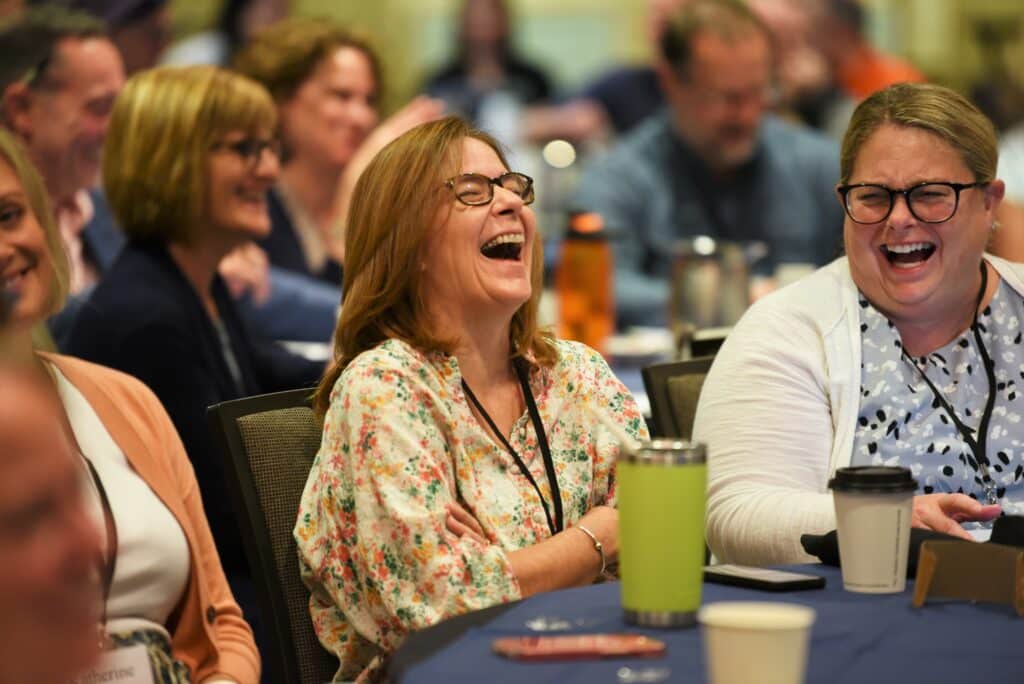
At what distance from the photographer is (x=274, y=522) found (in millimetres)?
2021

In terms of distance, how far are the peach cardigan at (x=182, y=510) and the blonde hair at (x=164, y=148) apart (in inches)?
52.9

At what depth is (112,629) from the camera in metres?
1.94

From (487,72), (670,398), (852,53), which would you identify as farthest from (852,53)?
(670,398)

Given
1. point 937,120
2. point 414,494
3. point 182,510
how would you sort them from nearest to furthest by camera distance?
point 414,494, point 182,510, point 937,120

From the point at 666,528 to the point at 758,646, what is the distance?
0.28 meters

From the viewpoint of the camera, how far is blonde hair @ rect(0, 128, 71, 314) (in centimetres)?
227

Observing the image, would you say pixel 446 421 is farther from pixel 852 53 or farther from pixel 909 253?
pixel 852 53

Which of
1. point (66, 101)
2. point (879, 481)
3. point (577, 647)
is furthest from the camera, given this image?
point (66, 101)

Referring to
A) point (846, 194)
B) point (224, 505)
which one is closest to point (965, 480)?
point (846, 194)

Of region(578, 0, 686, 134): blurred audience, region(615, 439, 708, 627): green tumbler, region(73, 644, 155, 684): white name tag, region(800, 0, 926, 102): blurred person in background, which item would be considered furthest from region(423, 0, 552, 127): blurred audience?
region(615, 439, 708, 627): green tumbler

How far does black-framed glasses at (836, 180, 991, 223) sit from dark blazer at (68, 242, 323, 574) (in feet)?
4.31

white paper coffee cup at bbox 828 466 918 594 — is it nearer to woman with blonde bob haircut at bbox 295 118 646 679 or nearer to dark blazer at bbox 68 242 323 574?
woman with blonde bob haircut at bbox 295 118 646 679

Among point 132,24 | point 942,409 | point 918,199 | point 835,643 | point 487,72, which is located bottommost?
point 835,643

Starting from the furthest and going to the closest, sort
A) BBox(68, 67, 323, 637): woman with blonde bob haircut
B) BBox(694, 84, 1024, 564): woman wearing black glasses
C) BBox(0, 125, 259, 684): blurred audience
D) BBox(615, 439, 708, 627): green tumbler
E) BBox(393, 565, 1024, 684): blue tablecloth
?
BBox(68, 67, 323, 637): woman with blonde bob haircut, BBox(694, 84, 1024, 564): woman wearing black glasses, BBox(0, 125, 259, 684): blurred audience, BBox(615, 439, 708, 627): green tumbler, BBox(393, 565, 1024, 684): blue tablecloth
